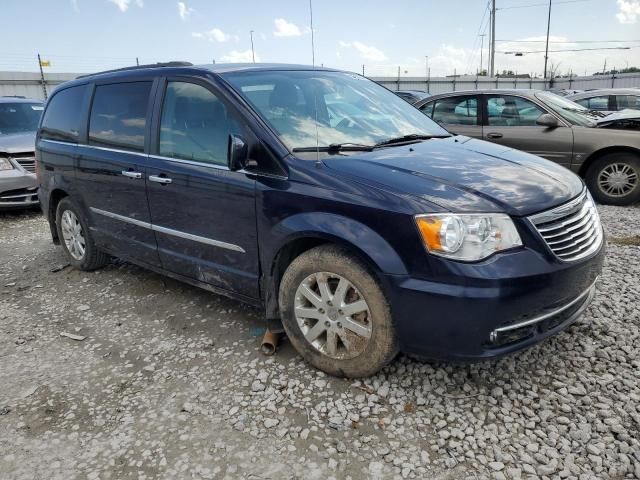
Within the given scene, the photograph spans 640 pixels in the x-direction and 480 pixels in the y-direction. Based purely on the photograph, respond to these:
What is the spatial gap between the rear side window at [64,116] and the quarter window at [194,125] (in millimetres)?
1400

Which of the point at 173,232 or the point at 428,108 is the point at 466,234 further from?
the point at 428,108

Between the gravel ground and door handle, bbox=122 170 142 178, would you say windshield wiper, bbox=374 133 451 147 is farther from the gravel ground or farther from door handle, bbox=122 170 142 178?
door handle, bbox=122 170 142 178

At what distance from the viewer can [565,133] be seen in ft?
21.9

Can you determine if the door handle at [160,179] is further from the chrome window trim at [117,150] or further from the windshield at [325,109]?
the windshield at [325,109]

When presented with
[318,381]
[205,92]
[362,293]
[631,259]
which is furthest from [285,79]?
[631,259]

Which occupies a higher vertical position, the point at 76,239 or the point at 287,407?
the point at 76,239

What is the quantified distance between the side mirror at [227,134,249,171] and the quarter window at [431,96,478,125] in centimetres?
526

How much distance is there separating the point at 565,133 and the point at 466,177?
4932 mm

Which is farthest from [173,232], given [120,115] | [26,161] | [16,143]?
[16,143]

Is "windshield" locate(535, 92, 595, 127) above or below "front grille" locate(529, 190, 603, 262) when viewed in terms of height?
above

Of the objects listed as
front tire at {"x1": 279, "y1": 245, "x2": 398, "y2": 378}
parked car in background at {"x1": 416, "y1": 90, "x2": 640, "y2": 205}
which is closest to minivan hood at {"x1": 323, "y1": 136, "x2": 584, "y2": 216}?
front tire at {"x1": 279, "y1": 245, "x2": 398, "y2": 378}

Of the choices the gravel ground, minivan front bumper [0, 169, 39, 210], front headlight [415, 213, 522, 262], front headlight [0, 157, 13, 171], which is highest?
front headlight [0, 157, 13, 171]

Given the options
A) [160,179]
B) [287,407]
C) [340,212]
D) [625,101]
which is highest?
[625,101]

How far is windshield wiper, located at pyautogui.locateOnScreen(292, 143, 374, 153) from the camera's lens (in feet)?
9.45
